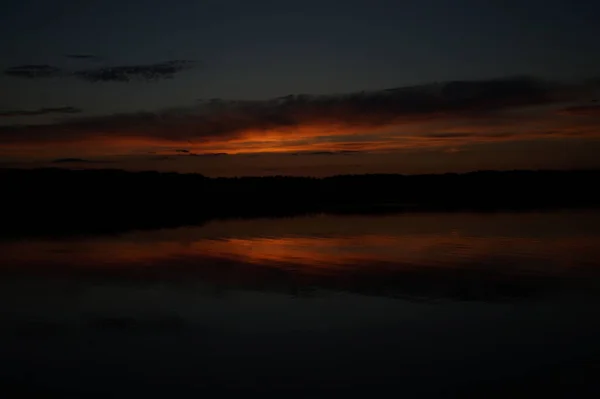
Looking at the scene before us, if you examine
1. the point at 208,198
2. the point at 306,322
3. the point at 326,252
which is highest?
the point at 208,198

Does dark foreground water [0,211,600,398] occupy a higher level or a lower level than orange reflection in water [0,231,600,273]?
lower

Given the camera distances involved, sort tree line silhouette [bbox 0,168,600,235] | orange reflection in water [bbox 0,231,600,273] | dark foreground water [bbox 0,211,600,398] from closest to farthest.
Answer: dark foreground water [bbox 0,211,600,398] < orange reflection in water [bbox 0,231,600,273] < tree line silhouette [bbox 0,168,600,235]

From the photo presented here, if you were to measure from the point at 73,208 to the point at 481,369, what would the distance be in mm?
45491

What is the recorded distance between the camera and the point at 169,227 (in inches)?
1243

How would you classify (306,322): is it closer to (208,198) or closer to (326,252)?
(326,252)

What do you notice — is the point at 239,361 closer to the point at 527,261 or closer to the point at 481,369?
the point at 481,369

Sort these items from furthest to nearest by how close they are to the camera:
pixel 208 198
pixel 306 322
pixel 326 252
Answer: pixel 208 198, pixel 326 252, pixel 306 322

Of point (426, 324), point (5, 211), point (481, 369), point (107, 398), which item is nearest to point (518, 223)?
point (426, 324)

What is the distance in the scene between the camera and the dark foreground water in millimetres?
8102

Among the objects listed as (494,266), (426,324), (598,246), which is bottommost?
(426,324)

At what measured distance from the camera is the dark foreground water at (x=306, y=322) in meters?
8.10

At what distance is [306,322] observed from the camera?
10914 millimetres

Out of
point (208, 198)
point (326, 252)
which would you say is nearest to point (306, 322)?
point (326, 252)

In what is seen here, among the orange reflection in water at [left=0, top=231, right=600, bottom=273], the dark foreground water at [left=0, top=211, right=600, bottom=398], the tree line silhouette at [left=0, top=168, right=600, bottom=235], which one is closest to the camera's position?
the dark foreground water at [left=0, top=211, right=600, bottom=398]
